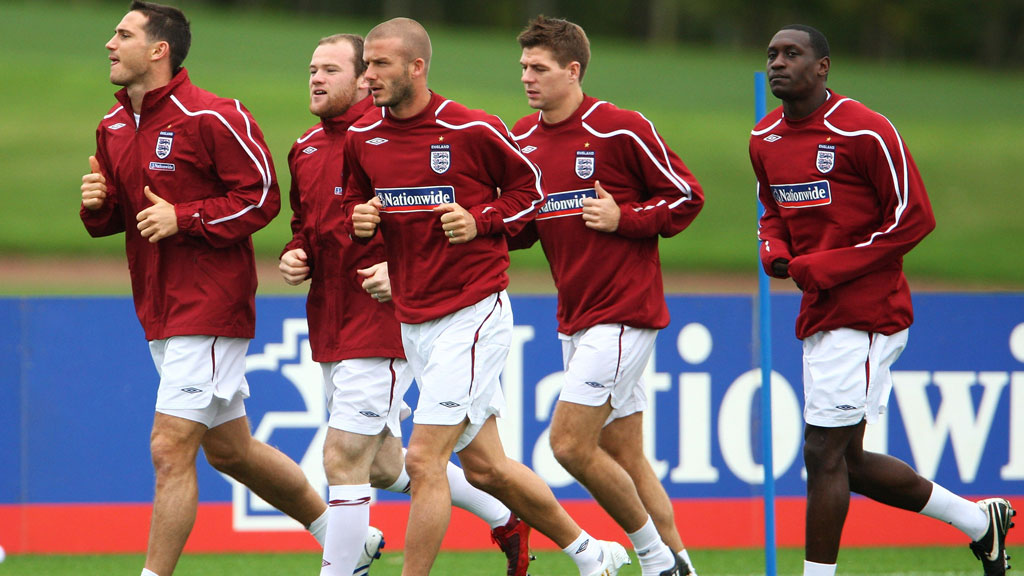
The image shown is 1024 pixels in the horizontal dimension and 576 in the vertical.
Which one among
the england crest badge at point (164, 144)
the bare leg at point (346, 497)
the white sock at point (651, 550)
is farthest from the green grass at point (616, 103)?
the england crest badge at point (164, 144)

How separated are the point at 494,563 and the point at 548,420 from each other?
939 millimetres

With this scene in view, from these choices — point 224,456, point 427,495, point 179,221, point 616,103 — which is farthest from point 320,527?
point 616,103

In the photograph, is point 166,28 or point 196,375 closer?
point 196,375

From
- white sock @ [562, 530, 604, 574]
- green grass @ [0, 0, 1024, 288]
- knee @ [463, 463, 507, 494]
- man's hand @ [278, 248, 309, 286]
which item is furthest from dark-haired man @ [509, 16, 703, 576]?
green grass @ [0, 0, 1024, 288]

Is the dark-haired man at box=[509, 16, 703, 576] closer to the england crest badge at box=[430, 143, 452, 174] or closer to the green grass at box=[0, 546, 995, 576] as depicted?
the england crest badge at box=[430, 143, 452, 174]

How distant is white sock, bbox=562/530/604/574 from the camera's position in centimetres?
596

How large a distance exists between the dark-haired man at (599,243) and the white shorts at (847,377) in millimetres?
784

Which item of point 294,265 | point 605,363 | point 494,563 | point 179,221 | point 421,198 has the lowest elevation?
point 494,563

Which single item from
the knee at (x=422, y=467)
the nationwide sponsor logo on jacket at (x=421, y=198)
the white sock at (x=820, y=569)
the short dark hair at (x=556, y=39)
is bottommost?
the white sock at (x=820, y=569)

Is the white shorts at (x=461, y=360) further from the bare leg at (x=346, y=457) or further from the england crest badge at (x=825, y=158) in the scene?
the england crest badge at (x=825, y=158)

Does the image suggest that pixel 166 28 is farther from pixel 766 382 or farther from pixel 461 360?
pixel 766 382

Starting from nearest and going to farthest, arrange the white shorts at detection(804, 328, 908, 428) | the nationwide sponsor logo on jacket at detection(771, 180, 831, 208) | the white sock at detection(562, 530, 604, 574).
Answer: the white shorts at detection(804, 328, 908, 428)
the nationwide sponsor logo on jacket at detection(771, 180, 831, 208)
the white sock at detection(562, 530, 604, 574)

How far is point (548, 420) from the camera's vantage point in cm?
803

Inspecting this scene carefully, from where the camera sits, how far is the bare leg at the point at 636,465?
20.9ft
